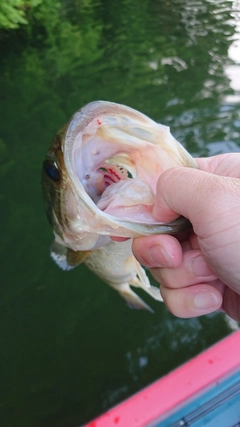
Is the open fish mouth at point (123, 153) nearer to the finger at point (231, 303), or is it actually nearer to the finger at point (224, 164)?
the finger at point (224, 164)

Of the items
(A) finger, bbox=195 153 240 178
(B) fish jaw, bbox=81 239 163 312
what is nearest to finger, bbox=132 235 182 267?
(A) finger, bbox=195 153 240 178

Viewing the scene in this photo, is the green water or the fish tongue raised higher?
the fish tongue

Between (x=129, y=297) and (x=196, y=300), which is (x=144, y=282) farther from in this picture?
(x=196, y=300)

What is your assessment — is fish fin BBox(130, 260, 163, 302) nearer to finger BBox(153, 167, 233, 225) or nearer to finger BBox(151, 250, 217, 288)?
finger BBox(151, 250, 217, 288)

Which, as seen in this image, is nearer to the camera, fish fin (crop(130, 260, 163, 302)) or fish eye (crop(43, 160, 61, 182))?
fish eye (crop(43, 160, 61, 182))

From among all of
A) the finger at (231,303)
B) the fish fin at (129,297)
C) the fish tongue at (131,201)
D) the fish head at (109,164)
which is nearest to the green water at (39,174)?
the fish fin at (129,297)

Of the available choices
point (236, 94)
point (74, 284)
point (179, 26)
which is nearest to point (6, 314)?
point (74, 284)
